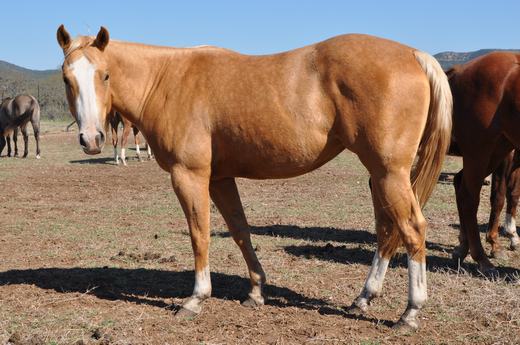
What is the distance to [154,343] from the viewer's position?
3986 mm

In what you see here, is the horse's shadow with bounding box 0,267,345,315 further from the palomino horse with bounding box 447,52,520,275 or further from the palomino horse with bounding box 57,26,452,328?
the palomino horse with bounding box 447,52,520,275

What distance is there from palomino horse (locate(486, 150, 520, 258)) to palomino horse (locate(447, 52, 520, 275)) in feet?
2.34

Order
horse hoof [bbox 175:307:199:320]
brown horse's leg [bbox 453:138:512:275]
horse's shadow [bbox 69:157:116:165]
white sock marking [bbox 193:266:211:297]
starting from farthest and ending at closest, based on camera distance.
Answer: horse's shadow [bbox 69:157:116:165], brown horse's leg [bbox 453:138:512:275], white sock marking [bbox 193:266:211:297], horse hoof [bbox 175:307:199:320]

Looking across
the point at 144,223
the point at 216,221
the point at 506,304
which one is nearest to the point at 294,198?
the point at 216,221

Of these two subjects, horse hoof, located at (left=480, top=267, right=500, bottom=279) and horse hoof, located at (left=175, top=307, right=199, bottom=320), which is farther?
horse hoof, located at (left=480, top=267, right=500, bottom=279)

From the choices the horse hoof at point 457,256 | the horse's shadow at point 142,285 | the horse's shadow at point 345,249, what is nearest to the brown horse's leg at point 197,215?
the horse's shadow at point 142,285

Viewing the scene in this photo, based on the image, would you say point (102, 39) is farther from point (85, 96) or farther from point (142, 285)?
point (142, 285)

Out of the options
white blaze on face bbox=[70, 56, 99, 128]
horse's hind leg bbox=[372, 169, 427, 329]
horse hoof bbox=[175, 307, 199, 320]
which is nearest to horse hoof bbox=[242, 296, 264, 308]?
horse hoof bbox=[175, 307, 199, 320]

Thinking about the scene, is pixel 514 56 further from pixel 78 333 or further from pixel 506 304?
pixel 78 333

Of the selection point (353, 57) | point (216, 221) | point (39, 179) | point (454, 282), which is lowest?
point (39, 179)

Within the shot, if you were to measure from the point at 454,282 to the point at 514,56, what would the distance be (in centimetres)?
243

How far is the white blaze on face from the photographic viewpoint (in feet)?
14.0

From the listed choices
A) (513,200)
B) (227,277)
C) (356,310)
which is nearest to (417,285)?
(356,310)

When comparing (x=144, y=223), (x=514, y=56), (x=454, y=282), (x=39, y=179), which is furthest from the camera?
(x=39, y=179)
